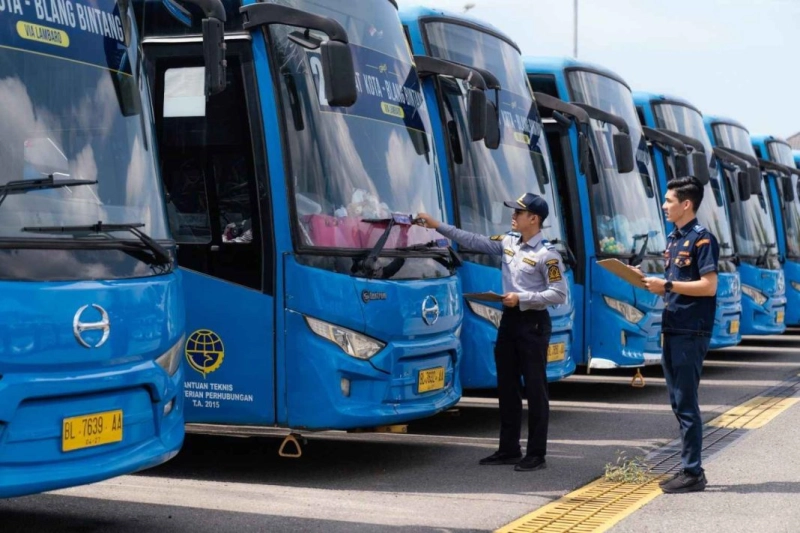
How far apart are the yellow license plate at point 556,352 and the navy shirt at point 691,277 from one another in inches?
113

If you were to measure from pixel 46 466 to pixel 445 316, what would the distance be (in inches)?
152

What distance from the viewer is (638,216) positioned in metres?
13.8

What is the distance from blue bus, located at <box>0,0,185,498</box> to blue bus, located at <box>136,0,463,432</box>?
132 cm

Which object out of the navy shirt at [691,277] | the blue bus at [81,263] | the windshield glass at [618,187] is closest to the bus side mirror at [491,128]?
the navy shirt at [691,277]

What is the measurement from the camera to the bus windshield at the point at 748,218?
1866 cm

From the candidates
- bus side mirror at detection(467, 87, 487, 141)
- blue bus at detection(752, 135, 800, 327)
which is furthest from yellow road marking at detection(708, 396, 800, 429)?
blue bus at detection(752, 135, 800, 327)

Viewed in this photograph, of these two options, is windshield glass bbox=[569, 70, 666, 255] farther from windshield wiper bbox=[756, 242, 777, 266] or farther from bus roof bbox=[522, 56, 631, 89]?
windshield wiper bbox=[756, 242, 777, 266]

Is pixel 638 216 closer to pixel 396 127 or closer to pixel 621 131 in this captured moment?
pixel 621 131

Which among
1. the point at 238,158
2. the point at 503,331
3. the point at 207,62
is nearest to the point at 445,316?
Result: the point at 503,331

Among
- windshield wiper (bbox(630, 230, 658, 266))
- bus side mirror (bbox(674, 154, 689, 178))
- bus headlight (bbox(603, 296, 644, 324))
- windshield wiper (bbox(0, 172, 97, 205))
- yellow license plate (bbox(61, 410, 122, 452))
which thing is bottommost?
yellow license plate (bbox(61, 410, 122, 452))

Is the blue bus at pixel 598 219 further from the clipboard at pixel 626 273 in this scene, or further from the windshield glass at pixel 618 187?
the clipboard at pixel 626 273

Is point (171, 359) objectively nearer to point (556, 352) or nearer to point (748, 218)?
point (556, 352)

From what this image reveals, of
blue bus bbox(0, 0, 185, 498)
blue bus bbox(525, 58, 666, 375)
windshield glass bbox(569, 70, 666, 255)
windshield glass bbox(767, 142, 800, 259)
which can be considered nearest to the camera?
blue bus bbox(0, 0, 185, 498)

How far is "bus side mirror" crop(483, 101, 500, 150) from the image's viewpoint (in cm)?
1039
